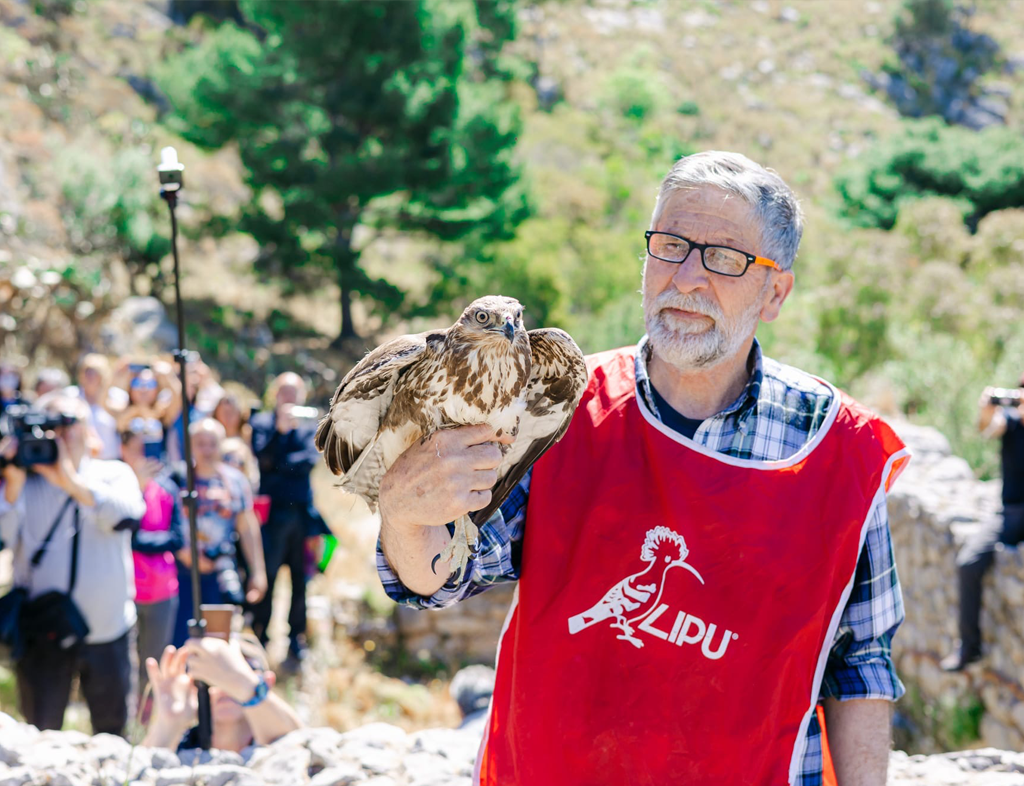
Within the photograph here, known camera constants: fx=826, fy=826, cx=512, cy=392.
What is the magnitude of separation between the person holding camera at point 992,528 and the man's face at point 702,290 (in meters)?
4.30

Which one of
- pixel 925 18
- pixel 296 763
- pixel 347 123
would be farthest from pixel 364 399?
pixel 925 18

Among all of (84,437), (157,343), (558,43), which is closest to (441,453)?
(84,437)

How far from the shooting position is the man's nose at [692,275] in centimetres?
189

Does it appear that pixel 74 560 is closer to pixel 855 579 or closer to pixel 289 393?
pixel 289 393

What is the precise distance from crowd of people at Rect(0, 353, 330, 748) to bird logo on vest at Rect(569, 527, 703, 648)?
1549mm

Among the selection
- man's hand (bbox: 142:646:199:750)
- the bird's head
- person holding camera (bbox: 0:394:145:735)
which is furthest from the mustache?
person holding camera (bbox: 0:394:145:735)

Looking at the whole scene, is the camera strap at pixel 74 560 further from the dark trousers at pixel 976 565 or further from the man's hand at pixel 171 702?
the dark trousers at pixel 976 565

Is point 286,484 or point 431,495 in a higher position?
point 431,495

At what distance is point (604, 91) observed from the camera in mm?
39594

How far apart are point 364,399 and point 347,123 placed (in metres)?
14.5

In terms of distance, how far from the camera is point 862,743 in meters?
1.85

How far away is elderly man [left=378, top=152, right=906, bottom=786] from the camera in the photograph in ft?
5.65

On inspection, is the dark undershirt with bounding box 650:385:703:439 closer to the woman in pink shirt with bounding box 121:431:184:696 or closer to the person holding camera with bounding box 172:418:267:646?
the woman in pink shirt with bounding box 121:431:184:696

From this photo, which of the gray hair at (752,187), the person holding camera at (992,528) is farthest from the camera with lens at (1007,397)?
the gray hair at (752,187)
